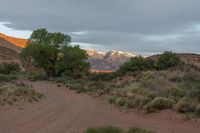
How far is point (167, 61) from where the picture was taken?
185ft

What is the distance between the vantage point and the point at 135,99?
90.7 ft

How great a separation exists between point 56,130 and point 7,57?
11336 centimetres

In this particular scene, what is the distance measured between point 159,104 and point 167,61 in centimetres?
3320

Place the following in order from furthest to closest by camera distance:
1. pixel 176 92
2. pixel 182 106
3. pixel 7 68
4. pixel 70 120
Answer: pixel 7 68 < pixel 176 92 < pixel 182 106 < pixel 70 120

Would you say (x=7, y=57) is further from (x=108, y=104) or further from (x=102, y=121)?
(x=102, y=121)

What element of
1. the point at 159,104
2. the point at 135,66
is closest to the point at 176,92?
the point at 159,104

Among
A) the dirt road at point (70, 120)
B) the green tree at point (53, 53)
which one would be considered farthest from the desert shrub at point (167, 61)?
the dirt road at point (70, 120)

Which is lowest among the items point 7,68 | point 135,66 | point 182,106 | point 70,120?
point 7,68

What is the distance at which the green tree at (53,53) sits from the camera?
7101 cm

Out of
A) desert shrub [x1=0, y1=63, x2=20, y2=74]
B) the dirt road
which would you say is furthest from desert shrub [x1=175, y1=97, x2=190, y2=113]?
desert shrub [x1=0, y1=63, x2=20, y2=74]

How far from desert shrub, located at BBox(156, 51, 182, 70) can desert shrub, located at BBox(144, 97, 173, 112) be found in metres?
30.8

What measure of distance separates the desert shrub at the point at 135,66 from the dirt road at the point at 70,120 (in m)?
28.7

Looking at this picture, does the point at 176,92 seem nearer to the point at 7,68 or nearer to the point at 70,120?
the point at 70,120

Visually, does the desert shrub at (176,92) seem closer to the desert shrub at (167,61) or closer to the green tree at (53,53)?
the desert shrub at (167,61)
